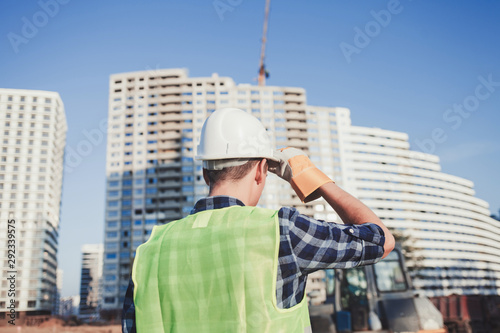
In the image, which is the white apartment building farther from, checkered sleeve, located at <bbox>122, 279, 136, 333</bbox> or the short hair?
checkered sleeve, located at <bbox>122, 279, 136, 333</bbox>

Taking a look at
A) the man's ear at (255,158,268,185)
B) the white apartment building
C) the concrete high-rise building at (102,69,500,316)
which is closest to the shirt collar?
the man's ear at (255,158,268,185)

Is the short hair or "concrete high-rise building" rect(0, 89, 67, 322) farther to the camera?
"concrete high-rise building" rect(0, 89, 67, 322)

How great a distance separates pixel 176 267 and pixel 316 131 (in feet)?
348

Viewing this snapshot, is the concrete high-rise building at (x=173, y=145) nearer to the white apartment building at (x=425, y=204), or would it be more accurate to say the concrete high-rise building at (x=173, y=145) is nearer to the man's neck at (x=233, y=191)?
the white apartment building at (x=425, y=204)

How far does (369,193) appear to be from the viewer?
123000mm

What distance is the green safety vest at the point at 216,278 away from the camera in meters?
1.10

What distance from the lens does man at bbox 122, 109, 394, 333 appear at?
1.11 meters

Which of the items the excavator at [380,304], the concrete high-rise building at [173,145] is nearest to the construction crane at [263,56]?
the concrete high-rise building at [173,145]

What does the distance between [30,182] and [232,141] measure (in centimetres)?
11722

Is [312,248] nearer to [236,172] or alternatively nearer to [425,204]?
[236,172]

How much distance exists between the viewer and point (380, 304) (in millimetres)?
8797

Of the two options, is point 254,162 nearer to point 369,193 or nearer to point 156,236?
point 156,236

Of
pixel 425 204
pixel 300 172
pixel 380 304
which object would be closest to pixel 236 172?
pixel 300 172

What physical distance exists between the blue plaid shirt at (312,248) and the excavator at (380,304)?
8.01m
